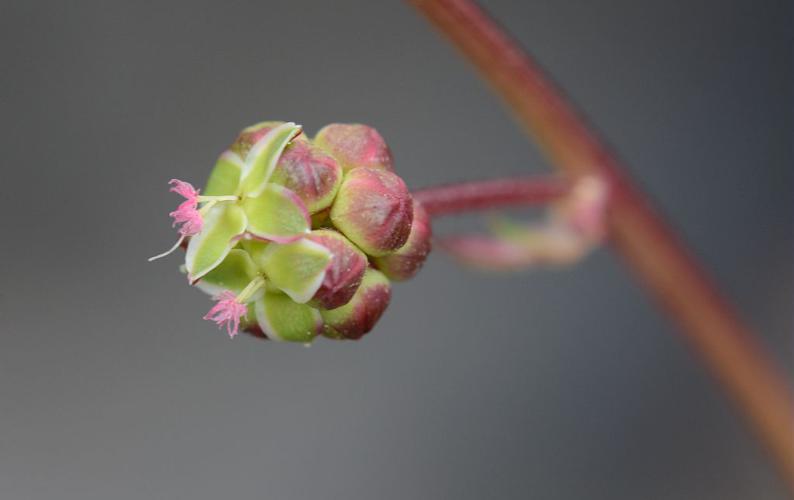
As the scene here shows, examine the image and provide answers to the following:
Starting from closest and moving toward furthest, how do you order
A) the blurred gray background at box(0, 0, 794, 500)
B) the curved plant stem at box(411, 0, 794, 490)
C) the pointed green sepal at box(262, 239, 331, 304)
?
the pointed green sepal at box(262, 239, 331, 304) → the curved plant stem at box(411, 0, 794, 490) → the blurred gray background at box(0, 0, 794, 500)

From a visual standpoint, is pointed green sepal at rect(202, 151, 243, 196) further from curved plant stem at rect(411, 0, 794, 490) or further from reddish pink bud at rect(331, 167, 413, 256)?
curved plant stem at rect(411, 0, 794, 490)

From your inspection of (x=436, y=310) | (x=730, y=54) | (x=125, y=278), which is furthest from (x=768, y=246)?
(x=125, y=278)

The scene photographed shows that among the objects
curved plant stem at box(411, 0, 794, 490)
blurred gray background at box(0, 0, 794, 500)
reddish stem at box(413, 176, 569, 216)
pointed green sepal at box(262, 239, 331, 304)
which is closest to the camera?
pointed green sepal at box(262, 239, 331, 304)

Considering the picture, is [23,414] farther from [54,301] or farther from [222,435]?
[222,435]

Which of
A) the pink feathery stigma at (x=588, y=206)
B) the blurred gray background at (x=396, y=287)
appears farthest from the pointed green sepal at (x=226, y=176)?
the blurred gray background at (x=396, y=287)

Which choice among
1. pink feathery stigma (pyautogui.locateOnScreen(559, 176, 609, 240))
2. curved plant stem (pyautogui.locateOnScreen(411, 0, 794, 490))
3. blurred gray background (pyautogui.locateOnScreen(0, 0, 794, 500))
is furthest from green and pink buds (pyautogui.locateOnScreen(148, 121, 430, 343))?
blurred gray background (pyautogui.locateOnScreen(0, 0, 794, 500))

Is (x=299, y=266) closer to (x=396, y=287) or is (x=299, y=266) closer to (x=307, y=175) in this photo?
(x=307, y=175)

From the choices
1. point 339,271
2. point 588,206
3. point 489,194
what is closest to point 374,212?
point 339,271

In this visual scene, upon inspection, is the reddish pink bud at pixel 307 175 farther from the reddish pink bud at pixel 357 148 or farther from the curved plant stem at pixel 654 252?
the curved plant stem at pixel 654 252
